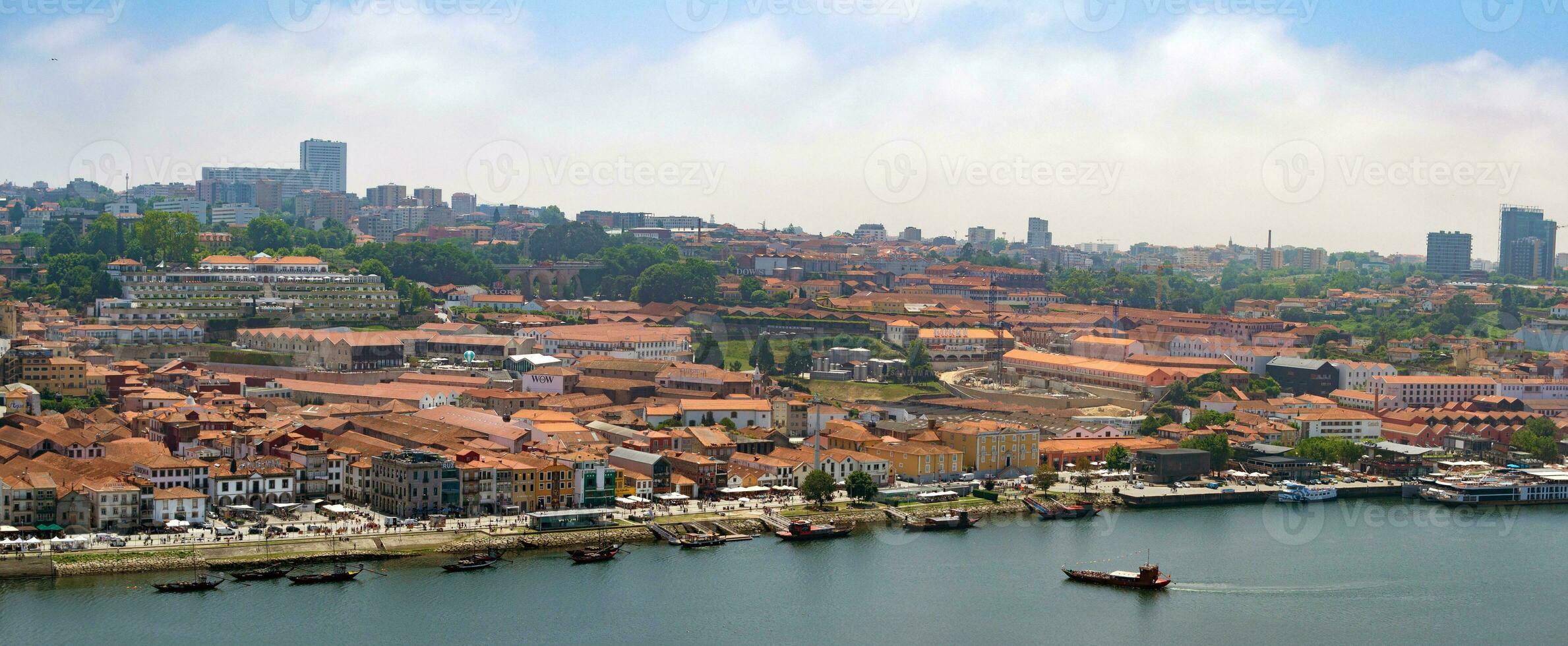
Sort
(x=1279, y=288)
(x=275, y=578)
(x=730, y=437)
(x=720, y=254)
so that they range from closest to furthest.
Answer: (x=275, y=578) < (x=730, y=437) < (x=720, y=254) < (x=1279, y=288)

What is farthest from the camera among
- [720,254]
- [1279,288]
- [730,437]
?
[1279,288]

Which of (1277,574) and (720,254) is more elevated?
(720,254)

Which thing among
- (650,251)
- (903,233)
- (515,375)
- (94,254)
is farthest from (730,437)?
(903,233)

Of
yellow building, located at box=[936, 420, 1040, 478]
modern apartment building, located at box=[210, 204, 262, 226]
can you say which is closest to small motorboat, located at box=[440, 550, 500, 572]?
yellow building, located at box=[936, 420, 1040, 478]

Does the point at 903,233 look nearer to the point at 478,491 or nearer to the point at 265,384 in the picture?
the point at 265,384

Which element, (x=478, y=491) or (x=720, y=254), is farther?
(x=720, y=254)
